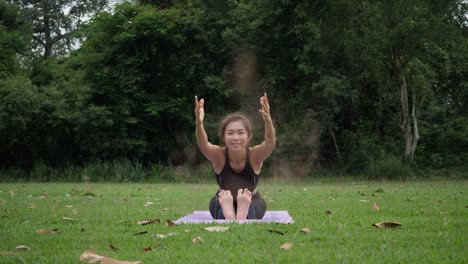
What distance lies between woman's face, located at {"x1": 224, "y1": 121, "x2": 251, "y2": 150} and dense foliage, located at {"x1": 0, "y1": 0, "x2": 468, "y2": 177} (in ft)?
45.1

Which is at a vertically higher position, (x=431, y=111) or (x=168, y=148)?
(x=431, y=111)

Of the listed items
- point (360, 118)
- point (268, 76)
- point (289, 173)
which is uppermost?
point (268, 76)

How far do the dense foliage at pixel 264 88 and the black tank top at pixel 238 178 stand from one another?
1357 centimetres

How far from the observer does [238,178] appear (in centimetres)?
609

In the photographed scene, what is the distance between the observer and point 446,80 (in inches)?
898

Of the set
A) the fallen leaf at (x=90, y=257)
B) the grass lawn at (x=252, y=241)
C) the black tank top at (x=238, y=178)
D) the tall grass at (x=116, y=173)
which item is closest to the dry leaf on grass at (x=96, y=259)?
the fallen leaf at (x=90, y=257)

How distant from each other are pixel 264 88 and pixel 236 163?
53.0 feet

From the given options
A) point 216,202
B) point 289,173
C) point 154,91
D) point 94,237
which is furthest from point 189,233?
point 154,91

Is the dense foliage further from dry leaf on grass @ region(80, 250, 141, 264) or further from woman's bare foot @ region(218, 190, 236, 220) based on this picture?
dry leaf on grass @ region(80, 250, 141, 264)

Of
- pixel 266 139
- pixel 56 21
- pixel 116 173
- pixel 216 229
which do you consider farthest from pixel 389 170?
pixel 56 21

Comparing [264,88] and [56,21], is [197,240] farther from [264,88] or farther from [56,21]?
[56,21]

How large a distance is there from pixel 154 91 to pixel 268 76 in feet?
16.7

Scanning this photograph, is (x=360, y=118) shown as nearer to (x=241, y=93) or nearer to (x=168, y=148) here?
(x=241, y=93)

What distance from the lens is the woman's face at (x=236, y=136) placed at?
5.88 m
